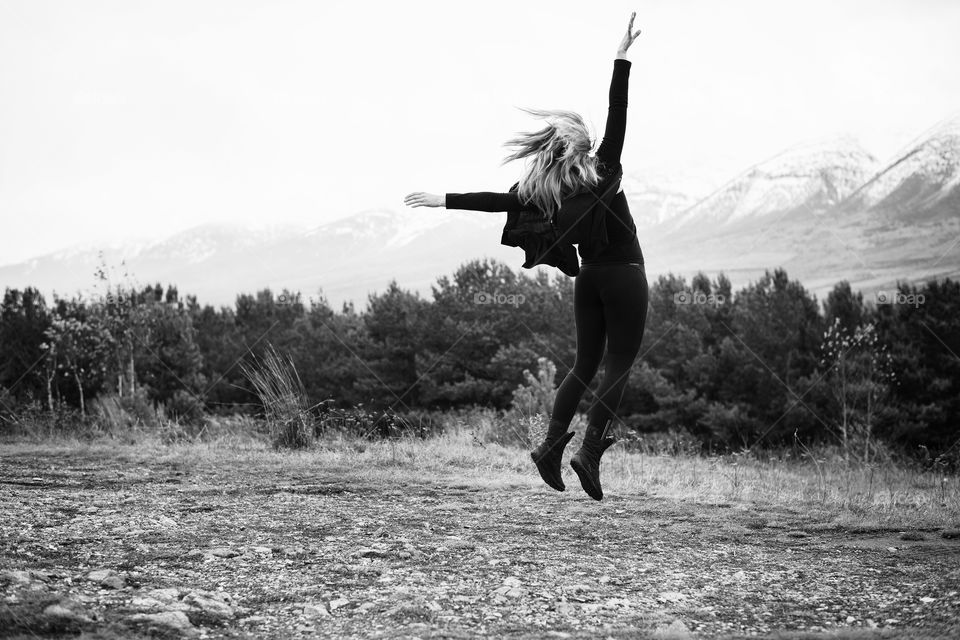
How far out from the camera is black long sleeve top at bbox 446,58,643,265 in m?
4.28

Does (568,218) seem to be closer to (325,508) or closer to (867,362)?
(325,508)

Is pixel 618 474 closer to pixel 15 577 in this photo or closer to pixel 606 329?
pixel 606 329

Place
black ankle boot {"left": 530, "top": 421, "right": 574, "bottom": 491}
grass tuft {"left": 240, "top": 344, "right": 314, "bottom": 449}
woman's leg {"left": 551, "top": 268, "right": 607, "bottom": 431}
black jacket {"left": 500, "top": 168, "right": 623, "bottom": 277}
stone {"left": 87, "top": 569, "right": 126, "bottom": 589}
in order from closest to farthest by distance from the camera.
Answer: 1. stone {"left": 87, "top": 569, "right": 126, "bottom": 589}
2. black jacket {"left": 500, "top": 168, "right": 623, "bottom": 277}
3. woman's leg {"left": 551, "top": 268, "right": 607, "bottom": 431}
4. black ankle boot {"left": 530, "top": 421, "right": 574, "bottom": 491}
5. grass tuft {"left": 240, "top": 344, "right": 314, "bottom": 449}

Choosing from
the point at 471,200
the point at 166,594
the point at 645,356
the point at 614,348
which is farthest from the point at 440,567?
the point at 645,356

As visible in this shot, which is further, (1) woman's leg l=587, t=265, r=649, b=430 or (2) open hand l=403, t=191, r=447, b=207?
(2) open hand l=403, t=191, r=447, b=207

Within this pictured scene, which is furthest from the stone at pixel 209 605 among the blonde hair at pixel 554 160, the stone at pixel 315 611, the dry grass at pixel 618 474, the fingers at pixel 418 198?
the dry grass at pixel 618 474

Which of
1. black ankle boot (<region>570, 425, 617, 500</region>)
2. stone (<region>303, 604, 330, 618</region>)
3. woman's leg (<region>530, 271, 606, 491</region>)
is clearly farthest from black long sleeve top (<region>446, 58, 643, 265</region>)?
stone (<region>303, 604, 330, 618</region>)

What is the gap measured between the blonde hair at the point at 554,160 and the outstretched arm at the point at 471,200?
0.07 metres

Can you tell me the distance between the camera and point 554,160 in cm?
440

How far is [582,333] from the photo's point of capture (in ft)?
15.0

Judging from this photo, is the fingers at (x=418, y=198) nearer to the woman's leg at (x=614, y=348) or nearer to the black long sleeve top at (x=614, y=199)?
the black long sleeve top at (x=614, y=199)

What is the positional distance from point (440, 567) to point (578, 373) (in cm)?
143

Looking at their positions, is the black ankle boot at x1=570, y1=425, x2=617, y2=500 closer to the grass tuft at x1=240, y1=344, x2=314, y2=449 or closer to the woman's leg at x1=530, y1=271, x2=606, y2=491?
the woman's leg at x1=530, y1=271, x2=606, y2=491

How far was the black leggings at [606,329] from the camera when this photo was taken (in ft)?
14.1
